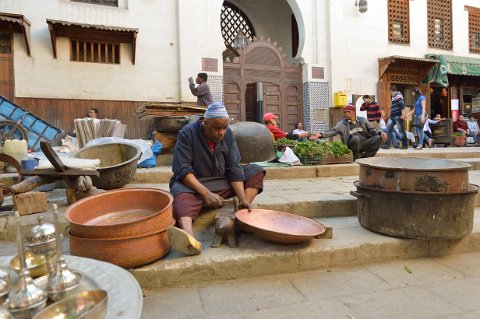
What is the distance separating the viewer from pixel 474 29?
14492mm

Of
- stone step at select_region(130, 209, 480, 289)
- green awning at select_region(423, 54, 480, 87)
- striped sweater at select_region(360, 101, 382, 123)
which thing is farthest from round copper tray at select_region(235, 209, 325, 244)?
green awning at select_region(423, 54, 480, 87)

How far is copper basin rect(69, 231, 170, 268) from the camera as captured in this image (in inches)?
90.4

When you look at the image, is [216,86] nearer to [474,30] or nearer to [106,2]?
[106,2]

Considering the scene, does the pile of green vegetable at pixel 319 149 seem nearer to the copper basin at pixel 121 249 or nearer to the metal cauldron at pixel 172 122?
the metal cauldron at pixel 172 122

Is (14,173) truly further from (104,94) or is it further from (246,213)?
(104,94)

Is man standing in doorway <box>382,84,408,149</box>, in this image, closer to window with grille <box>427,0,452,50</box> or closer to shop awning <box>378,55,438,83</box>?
shop awning <box>378,55,438,83</box>

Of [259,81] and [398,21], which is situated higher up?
[398,21]

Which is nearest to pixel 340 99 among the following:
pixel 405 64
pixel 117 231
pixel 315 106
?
pixel 315 106

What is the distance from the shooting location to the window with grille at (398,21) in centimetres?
1288

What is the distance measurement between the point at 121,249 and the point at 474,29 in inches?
689

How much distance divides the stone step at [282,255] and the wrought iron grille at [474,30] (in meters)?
14.7

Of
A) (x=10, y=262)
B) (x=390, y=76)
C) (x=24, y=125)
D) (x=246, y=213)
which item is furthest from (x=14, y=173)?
(x=390, y=76)

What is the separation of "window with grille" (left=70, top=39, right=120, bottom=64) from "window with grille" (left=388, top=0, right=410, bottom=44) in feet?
32.9

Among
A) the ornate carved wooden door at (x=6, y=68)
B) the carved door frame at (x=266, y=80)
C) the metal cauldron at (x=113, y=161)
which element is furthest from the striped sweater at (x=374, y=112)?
the ornate carved wooden door at (x=6, y=68)
